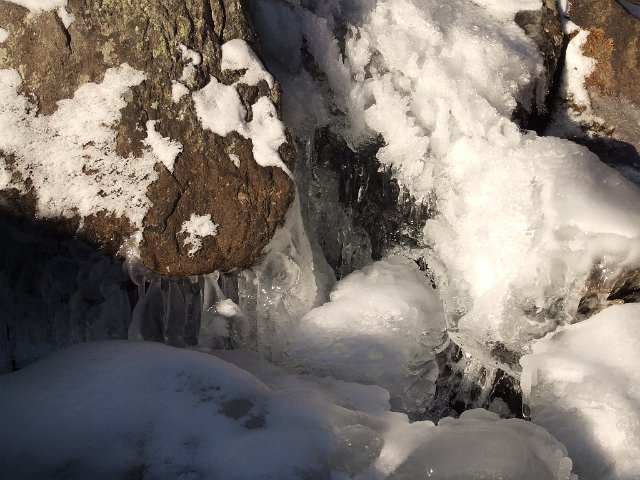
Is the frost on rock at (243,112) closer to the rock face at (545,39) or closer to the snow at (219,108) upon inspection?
the snow at (219,108)

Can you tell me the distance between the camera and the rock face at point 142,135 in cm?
200

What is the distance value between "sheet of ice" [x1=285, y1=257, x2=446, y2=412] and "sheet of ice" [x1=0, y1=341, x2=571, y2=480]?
0.37 metres

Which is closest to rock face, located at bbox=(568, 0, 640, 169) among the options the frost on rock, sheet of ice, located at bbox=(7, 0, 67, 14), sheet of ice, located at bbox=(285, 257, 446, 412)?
sheet of ice, located at bbox=(285, 257, 446, 412)

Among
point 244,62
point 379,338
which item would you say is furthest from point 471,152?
point 244,62

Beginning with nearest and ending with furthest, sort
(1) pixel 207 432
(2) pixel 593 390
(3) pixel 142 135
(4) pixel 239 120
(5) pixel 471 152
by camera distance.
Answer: (1) pixel 207 432
(2) pixel 593 390
(3) pixel 142 135
(4) pixel 239 120
(5) pixel 471 152

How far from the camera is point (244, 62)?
7.32 ft

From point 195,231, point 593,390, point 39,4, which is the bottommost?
point 593,390

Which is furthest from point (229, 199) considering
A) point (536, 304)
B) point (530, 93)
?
point (530, 93)

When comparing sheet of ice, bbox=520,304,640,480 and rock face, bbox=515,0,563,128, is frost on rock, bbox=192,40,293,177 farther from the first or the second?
rock face, bbox=515,0,563,128

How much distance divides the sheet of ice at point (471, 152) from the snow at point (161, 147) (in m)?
0.63

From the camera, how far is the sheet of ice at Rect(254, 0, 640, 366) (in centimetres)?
221

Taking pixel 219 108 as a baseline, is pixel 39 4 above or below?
above

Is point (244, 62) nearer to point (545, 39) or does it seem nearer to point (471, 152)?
point (471, 152)

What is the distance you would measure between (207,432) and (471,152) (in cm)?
144
